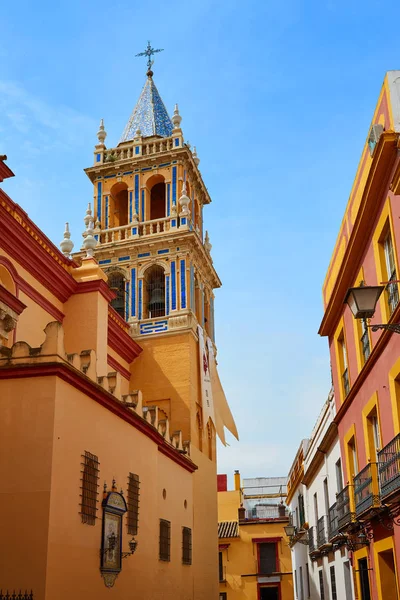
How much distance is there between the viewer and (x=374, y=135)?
979 centimetres

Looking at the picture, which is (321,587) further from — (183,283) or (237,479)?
(237,479)

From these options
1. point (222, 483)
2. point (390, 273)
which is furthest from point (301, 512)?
point (222, 483)

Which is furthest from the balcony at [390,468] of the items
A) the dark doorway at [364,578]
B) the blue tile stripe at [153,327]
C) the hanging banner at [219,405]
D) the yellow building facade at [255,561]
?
the yellow building facade at [255,561]

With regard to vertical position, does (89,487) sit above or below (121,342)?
below

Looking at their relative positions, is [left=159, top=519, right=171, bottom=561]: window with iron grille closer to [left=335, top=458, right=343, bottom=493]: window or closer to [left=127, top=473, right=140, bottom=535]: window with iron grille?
[left=127, top=473, right=140, bottom=535]: window with iron grille

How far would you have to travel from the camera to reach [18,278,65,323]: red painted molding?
47.2 ft

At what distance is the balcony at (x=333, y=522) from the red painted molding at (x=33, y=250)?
7618 millimetres

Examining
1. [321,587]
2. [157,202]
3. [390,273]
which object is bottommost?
[321,587]

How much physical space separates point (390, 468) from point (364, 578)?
3.91m

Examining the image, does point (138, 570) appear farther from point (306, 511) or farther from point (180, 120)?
point (180, 120)

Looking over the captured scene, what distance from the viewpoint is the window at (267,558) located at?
1324 inches

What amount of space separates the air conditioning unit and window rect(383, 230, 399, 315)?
4.21 feet

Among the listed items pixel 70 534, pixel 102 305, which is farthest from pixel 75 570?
pixel 102 305

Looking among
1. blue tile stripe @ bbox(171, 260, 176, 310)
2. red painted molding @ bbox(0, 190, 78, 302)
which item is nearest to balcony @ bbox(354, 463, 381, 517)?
red painted molding @ bbox(0, 190, 78, 302)
